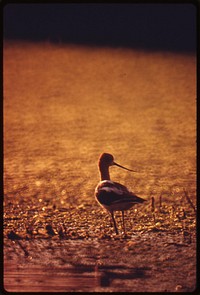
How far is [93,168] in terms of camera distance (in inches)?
192

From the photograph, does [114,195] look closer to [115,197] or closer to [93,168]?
[115,197]

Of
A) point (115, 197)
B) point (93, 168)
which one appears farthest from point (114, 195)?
point (93, 168)

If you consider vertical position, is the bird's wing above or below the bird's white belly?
above

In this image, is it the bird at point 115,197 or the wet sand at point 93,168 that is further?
the bird at point 115,197

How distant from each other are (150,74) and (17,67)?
1.75 meters

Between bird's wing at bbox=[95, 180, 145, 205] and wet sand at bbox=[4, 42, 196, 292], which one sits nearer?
wet sand at bbox=[4, 42, 196, 292]

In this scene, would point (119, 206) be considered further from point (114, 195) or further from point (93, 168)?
point (93, 168)

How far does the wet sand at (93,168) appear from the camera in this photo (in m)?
3.06

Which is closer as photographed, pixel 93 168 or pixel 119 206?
pixel 119 206

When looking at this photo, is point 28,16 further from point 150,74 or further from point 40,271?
point 40,271

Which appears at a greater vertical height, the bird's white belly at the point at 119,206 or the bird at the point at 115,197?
the bird at the point at 115,197

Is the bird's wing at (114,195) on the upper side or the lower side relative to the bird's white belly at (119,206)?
upper

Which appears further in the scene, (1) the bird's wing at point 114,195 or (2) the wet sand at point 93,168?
(1) the bird's wing at point 114,195

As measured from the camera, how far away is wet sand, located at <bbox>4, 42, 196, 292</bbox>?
3.06 metres
